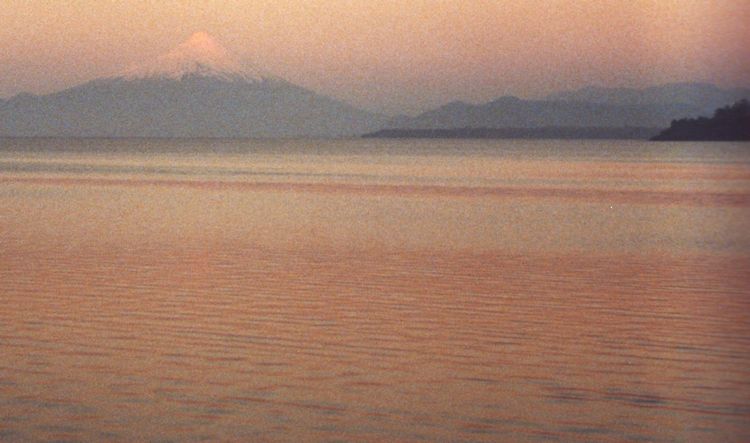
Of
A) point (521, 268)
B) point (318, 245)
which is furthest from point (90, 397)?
point (318, 245)

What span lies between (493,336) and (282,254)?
9529 mm

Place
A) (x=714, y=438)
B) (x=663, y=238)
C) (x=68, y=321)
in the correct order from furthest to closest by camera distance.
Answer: (x=663, y=238) < (x=68, y=321) < (x=714, y=438)

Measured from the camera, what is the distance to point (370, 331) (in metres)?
14.3

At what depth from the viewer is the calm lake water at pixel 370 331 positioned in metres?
10.3

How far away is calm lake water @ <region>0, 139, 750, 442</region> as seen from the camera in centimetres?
1027

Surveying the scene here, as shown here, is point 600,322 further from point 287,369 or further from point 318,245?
point 318,245

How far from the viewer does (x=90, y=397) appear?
1086 centimetres

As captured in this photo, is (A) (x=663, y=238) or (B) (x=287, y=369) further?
(A) (x=663, y=238)

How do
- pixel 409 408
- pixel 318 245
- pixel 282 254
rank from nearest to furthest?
pixel 409 408
pixel 282 254
pixel 318 245

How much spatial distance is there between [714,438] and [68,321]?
308 inches

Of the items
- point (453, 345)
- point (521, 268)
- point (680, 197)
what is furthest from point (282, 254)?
point (680, 197)

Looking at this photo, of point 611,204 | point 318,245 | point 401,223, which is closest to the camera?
point 318,245

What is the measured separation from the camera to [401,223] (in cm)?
3145

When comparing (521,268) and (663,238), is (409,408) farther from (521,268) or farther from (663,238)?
(663,238)
